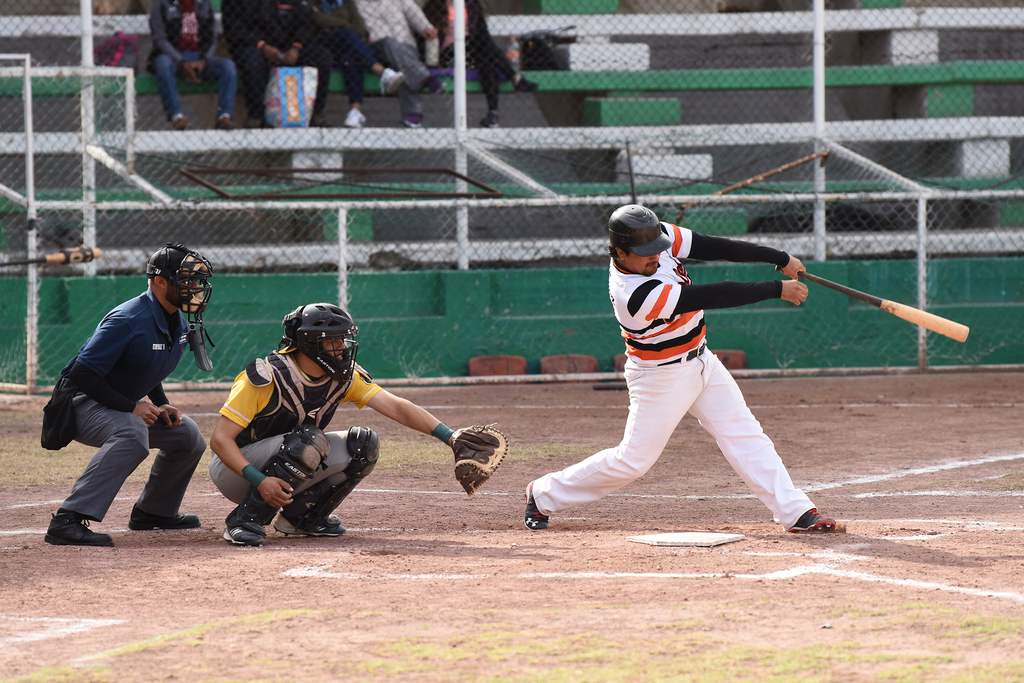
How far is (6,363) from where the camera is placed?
1179cm

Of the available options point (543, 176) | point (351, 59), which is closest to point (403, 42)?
point (351, 59)

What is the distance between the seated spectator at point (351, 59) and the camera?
567 inches

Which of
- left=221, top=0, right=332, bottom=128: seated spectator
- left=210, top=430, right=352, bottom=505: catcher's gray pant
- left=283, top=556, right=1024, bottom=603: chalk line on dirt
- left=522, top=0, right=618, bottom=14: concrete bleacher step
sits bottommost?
left=283, top=556, right=1024, bottom=603: chalk line on dirt

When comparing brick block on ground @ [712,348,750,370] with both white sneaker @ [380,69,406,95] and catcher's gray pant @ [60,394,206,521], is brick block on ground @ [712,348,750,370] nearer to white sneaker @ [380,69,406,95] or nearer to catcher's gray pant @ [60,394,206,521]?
white sneaker @ [380,69,406,95]

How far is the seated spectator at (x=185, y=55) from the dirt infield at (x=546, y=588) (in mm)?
7633

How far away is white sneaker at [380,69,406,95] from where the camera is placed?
570 inches

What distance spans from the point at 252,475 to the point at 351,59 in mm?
9946

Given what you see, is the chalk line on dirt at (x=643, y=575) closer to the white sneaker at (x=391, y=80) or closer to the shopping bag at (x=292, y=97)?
the shopping bag at (x=292, y=97)

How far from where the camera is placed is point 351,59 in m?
14.4

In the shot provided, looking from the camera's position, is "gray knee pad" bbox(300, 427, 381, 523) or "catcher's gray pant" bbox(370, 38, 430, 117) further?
"catcher's gray pant" bbox(370, 38, 430, 117)

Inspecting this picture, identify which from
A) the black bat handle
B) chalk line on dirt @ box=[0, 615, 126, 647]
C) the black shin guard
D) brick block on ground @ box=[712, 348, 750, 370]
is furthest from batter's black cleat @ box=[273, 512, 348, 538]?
brick block on ground @ box=[712, 348, 750, 370]

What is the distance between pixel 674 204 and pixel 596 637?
372 inches

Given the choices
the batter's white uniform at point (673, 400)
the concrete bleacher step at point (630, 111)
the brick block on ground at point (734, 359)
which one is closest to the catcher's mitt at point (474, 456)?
the batter's white uniform at point (673, 400)

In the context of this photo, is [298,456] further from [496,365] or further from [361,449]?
[496,365]
